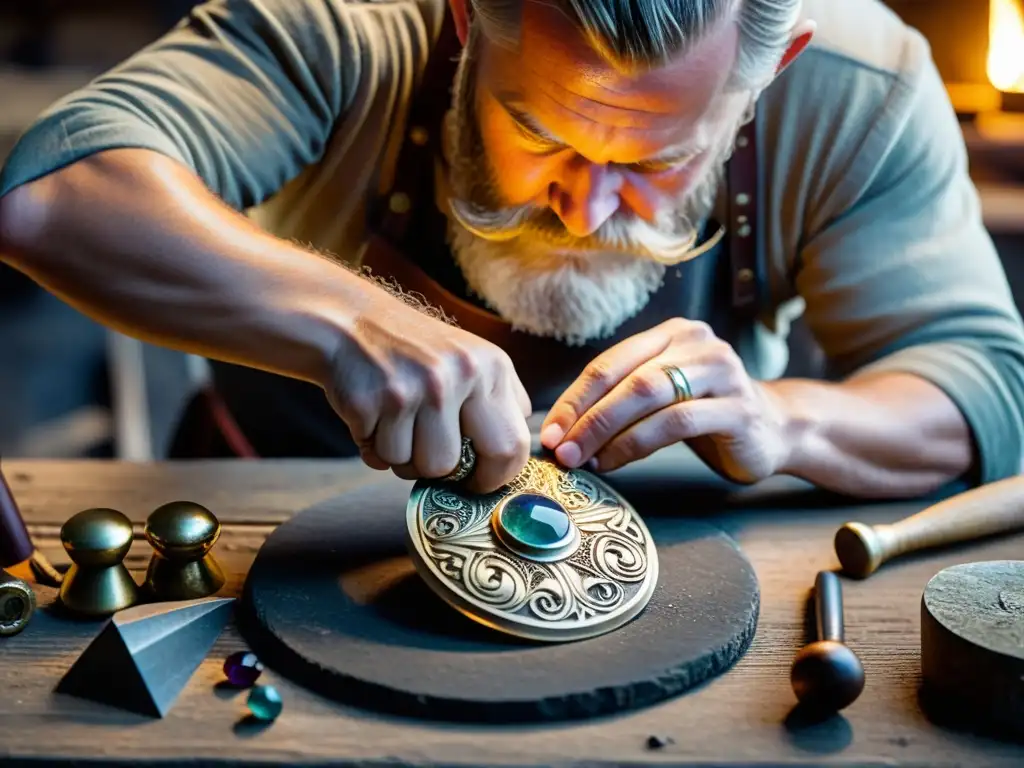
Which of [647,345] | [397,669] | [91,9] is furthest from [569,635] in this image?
[91,9]

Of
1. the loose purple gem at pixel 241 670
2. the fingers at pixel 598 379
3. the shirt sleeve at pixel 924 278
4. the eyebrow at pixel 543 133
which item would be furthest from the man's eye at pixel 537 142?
the loose purple gem at pixel 241 670

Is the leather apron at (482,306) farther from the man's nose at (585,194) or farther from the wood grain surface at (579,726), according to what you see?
the wood grain surface at (579,726)

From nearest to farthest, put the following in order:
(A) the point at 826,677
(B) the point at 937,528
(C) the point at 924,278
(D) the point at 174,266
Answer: (A) the point at 826,677, (D) the point at 174,266, (B) the point at 937,528, (C) the point at 924,278

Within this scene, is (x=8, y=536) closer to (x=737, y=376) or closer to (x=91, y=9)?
(x=737, y=376)

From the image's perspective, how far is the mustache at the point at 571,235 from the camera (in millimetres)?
1322

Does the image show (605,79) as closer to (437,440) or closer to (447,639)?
(437,440)

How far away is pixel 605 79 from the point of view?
3.60 ft

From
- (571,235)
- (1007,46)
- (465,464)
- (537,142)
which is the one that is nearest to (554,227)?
(571,235)

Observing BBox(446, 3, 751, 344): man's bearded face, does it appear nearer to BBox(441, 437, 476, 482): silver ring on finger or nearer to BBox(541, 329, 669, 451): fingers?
BBox(541, 329, 669, 451): fingers

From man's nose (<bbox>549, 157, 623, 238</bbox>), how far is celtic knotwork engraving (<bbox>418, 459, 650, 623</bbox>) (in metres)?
0.27

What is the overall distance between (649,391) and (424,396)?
0.91ft

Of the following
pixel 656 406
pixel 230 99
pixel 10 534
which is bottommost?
pixel 10 534

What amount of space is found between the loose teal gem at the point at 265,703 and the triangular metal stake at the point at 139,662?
0.23ft

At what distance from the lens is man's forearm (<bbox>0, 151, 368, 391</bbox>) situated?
1.09 m
